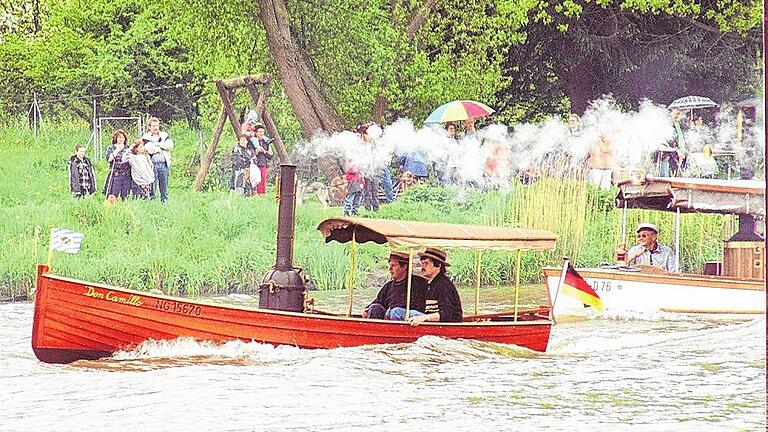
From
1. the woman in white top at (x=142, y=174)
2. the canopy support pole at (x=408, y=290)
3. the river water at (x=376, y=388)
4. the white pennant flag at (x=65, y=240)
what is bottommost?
the river water at (x=376, y=388)

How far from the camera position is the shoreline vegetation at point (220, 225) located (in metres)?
7.02

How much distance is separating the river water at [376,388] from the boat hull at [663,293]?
0.12 meters

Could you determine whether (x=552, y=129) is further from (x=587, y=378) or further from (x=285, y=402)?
(x=285, y=402)

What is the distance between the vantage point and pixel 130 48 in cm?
718

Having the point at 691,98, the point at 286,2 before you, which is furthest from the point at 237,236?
the point at 691,98

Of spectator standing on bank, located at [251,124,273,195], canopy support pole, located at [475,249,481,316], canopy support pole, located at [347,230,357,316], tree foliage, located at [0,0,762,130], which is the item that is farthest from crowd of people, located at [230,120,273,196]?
canopy support pole, located at [475,249,481,316]

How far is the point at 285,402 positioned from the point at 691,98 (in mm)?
2337

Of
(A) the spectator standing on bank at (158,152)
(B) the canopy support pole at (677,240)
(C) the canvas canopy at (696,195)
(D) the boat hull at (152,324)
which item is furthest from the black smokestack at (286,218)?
(B) the canopy support pole at (677,240)

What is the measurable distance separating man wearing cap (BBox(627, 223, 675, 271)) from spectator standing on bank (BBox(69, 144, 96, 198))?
2443mm

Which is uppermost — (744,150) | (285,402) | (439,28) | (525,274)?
(439,28)

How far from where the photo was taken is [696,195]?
7.50 meters

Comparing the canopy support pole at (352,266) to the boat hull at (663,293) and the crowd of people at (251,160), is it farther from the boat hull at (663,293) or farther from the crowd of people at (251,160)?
the boat hull at (663,293)

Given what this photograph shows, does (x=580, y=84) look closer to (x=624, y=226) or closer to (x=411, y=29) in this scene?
(x=624, y=226)

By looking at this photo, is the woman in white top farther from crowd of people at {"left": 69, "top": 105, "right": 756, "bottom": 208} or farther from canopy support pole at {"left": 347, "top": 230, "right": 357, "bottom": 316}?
canopy support pole at {"left": 347, "top": 230, "right": 357, "bottom": 316}
